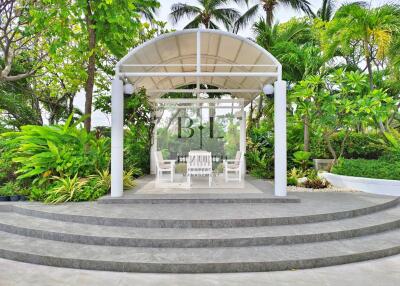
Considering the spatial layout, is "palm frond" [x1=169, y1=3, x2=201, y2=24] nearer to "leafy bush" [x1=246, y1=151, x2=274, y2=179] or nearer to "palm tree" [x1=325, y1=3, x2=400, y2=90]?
"palm tree" [x1=325, y1=3, x2=400, y2=90]

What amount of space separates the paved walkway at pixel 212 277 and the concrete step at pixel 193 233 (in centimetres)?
77

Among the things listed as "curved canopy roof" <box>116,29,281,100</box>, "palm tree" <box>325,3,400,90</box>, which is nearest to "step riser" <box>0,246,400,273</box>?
"curved canopy roof" <box>116,29,281,100</box>

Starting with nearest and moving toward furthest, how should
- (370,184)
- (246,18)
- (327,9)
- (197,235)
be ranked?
1. (197,235)
2. (370,184)
3. (246,18)
4. (327,9)

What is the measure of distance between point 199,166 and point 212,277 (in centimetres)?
508

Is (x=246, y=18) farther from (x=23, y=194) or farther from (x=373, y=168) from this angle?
(x=23, y=194)

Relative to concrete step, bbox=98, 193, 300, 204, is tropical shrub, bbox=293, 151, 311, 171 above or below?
above

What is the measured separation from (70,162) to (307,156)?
772cm

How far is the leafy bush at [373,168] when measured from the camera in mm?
9406

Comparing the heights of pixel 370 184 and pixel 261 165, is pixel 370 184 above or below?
below

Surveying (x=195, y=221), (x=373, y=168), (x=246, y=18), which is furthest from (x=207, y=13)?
(x=195, y=221)

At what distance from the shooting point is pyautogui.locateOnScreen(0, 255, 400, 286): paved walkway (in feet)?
13.2

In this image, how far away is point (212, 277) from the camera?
167 inches

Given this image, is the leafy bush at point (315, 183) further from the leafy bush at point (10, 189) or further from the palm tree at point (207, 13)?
the palm tree at point (207, 13)

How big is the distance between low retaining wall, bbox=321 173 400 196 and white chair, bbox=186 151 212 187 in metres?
4.17
